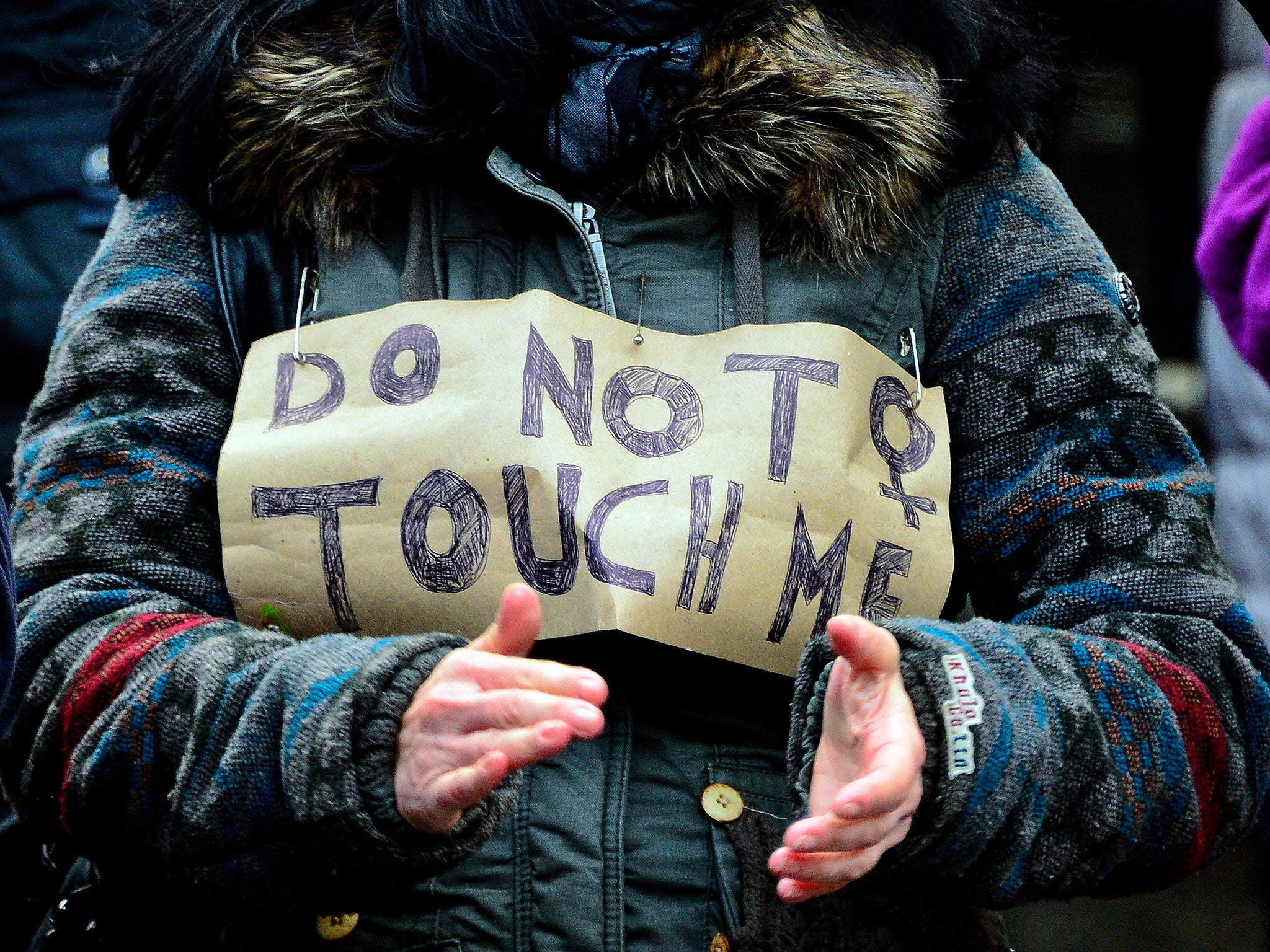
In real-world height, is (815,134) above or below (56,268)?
above

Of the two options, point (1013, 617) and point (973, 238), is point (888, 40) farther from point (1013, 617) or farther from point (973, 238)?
point (1013, 617)

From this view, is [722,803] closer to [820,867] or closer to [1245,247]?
[820,867]

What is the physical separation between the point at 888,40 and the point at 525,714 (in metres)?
0.94

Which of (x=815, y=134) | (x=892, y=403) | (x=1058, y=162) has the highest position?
(x=815, y=134)

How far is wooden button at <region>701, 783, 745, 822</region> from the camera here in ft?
4.69

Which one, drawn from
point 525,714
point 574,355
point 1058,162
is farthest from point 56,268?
point 1058,162

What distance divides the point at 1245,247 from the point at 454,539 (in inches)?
43.6

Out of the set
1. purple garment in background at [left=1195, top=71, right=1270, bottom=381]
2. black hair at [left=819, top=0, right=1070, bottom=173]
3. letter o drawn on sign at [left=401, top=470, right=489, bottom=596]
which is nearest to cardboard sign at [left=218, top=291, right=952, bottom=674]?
letter o drawn on sign at [left=401, top=470, right=489, bottom=596]

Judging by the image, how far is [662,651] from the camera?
1.50 meters

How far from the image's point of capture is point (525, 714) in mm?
1127

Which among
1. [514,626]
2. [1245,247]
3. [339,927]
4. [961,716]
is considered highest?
[1245,247]

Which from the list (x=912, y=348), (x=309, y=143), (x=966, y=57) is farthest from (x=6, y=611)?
(x=966, y=57)

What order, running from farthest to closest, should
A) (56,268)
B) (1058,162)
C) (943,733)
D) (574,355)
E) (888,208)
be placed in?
1. (1058,162)
2. (56,268)
3. (888,208)
4. (574,355)
5. (943,733)

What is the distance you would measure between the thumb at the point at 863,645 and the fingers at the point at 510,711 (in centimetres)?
21
